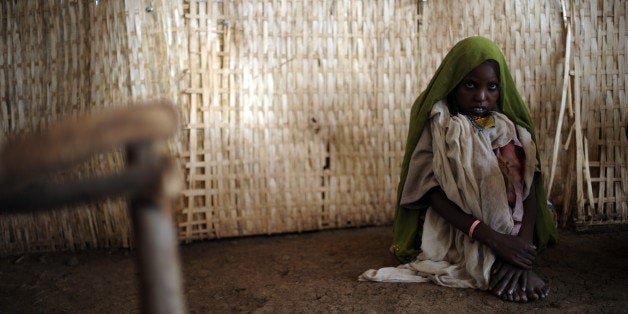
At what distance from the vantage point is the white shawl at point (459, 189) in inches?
86.7

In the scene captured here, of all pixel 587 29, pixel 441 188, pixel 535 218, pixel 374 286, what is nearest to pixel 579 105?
pixel 587 29

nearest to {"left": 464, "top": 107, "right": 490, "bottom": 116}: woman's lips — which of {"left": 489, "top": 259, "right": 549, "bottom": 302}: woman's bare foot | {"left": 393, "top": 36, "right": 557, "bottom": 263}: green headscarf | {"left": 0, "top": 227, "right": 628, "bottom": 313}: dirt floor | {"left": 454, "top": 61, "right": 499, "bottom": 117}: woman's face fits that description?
{"left": 454, "top": 61, "right": 499, "bottom": 117}: woman's face

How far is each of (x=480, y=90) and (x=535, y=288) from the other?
3.22ft

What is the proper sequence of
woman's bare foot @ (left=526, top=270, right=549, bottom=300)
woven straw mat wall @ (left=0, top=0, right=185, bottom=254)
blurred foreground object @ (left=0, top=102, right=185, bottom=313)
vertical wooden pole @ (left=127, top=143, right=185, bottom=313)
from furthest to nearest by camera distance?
1. woven straw mat wall @ (left=0, top=0, right=185, bottom=254)
2. woman's bare foot @ (left=526, top=270, right=549, bottom=300)
3. vertical wooden pole @ (left=127, top=143, right=185, bottom=313)
4. blurred foreground object @ (left=0, top=102, right=185, bottom=313)

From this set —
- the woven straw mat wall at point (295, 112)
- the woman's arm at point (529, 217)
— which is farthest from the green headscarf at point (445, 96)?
the woven straw mat wall at point (295, 112)

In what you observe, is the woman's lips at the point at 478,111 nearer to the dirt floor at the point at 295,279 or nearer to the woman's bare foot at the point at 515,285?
the woman's bare foot at the point at 515,285

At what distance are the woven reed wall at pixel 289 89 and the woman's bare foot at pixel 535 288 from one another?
1.22 metres

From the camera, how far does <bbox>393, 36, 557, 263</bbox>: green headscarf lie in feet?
7.54

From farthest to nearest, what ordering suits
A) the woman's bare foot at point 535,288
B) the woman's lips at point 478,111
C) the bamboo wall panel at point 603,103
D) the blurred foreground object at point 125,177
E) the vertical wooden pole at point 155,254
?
1. the bamboo wall panel at point 603,103
2. the woman's lips at point 478,111
3. the woman's bare foot at point 535,288
4. the vertical wooden pole at point 155,254
5. the blurred foreground object at point 125,177

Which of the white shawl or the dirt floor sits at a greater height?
the white shawl

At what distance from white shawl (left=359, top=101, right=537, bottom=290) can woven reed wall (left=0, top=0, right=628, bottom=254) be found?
778mm

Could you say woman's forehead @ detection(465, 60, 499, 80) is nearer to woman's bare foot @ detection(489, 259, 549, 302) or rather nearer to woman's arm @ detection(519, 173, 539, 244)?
woman's arm @ detection(519, 173, 539, 244)

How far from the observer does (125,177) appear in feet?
2.08

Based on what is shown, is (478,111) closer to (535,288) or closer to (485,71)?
(485,71)
